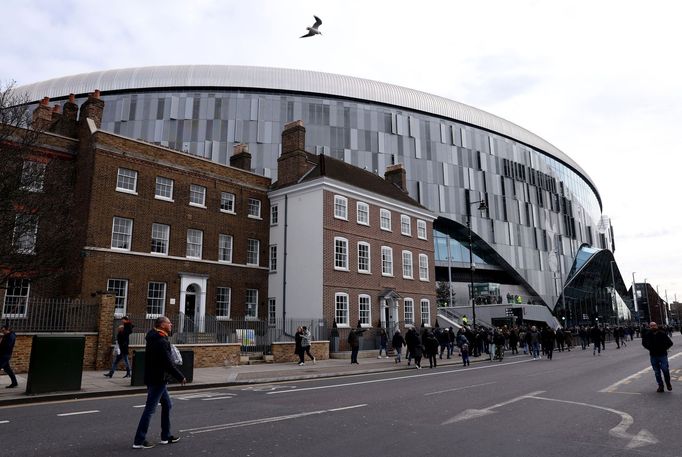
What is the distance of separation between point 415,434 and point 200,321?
1696cm

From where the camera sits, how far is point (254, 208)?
3198 cm

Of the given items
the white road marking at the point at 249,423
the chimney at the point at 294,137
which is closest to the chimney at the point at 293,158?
the chimney at the point at 294,137

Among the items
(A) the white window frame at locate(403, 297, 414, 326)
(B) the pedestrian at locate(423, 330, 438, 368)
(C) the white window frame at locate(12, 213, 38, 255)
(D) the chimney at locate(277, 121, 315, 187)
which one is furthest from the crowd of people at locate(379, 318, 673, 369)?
(C) the white window frame at locate(12, 213, 38, 255)

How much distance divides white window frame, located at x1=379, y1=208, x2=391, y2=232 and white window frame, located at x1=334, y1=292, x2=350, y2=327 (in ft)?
21.3

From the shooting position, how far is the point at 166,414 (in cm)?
708

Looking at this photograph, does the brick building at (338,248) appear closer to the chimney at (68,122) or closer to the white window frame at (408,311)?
the white window frame at (408,311)

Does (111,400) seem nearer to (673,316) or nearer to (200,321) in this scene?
(200,321)

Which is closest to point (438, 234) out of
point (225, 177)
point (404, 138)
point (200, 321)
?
point (404, 138)

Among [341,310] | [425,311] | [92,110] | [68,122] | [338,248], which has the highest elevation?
[92,110]

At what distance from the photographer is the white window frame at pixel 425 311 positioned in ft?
119

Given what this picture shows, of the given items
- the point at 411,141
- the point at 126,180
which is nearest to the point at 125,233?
the point at 126,180

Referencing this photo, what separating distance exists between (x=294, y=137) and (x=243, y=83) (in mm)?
27947

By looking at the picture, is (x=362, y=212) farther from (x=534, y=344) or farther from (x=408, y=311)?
(x=534, y=344)

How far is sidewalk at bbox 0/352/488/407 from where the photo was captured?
38.8ft
